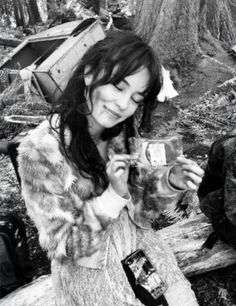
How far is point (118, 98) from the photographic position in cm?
159

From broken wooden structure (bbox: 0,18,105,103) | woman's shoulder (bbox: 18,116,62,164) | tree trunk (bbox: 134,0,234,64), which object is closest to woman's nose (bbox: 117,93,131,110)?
woman's shoulder (bbox: 18,116,62,164)

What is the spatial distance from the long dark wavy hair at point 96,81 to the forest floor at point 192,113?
1971 mm

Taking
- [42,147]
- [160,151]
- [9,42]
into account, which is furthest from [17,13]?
[160,151]

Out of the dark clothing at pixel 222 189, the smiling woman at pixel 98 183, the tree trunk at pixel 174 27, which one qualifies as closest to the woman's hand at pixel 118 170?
the smiling woman at pixel 98 183

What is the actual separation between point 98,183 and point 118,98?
0.47m

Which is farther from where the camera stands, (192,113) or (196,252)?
(192,113)

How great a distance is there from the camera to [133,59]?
61.2 inches

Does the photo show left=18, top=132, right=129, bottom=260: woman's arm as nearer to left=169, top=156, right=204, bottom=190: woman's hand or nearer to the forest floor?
left=169, top=156, right=204, bottom=190: woman's hand

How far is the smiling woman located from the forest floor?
1.78m

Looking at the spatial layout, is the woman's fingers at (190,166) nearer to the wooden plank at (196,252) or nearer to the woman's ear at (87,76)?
the woman's ear at (87,76)

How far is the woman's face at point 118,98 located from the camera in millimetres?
1594

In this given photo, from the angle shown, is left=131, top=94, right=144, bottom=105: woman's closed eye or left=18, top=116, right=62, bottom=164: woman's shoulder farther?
left=131, top=94, right=144, bottom=105: woman's closed eye

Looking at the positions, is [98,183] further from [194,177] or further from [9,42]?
[9,42]

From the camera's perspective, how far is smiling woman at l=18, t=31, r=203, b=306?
1510 mm
